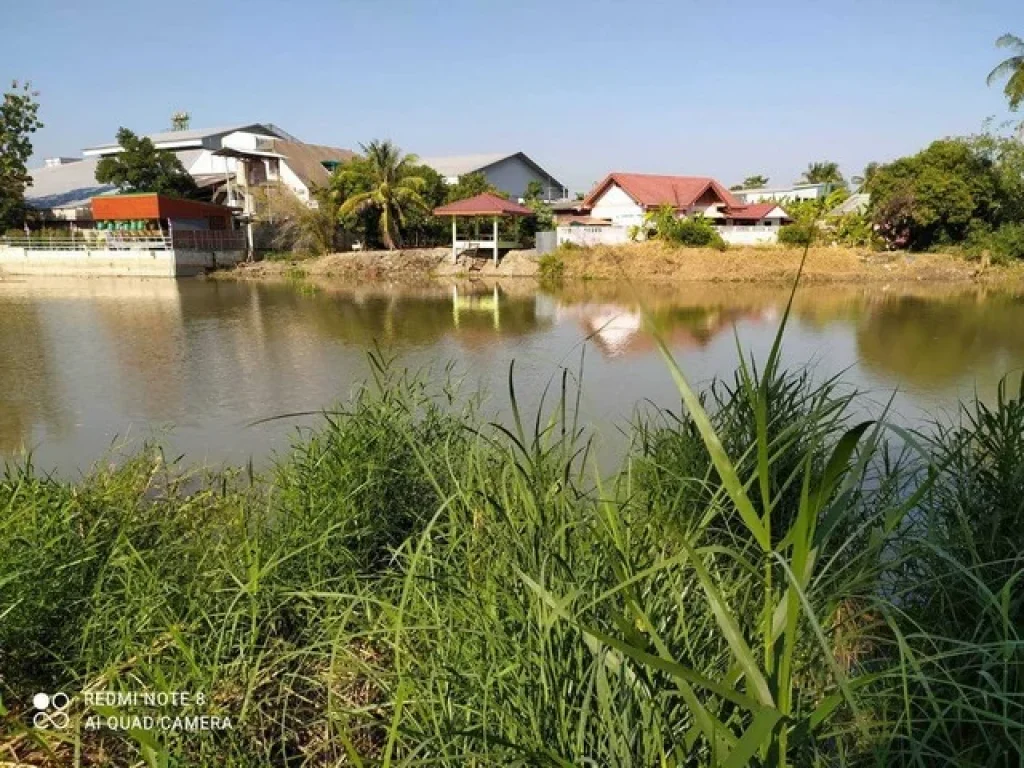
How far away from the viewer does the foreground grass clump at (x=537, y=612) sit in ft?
2.88

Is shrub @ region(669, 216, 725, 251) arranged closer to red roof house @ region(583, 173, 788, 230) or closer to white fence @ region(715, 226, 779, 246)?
white fence @ region(715, 226, 779, 246)

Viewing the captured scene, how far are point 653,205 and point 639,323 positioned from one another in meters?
12.7

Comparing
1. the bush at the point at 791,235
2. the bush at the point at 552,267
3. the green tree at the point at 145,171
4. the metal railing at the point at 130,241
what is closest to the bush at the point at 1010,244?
the bush at the point at 791,235

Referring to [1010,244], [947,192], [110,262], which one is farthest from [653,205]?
[110,262]

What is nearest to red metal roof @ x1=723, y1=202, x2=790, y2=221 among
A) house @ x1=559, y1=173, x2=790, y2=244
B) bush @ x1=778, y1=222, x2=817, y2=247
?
house @ x1=559, y1=173, x2=790, y2=244

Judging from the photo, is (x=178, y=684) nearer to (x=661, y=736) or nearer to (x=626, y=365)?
(x=661, y=736)

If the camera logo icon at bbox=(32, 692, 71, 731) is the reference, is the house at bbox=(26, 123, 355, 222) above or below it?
above

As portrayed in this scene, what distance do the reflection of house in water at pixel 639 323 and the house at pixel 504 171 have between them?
17830 mm

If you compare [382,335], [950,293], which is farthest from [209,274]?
[950,293]

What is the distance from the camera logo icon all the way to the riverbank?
14.1 metres

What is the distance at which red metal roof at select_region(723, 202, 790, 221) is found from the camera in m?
21.3

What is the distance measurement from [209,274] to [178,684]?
66.1 feet

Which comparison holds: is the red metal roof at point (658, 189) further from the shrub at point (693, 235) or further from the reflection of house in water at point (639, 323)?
the reflection of house in water at point (639, 323)

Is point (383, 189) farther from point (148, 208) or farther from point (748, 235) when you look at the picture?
point (748, 235)
